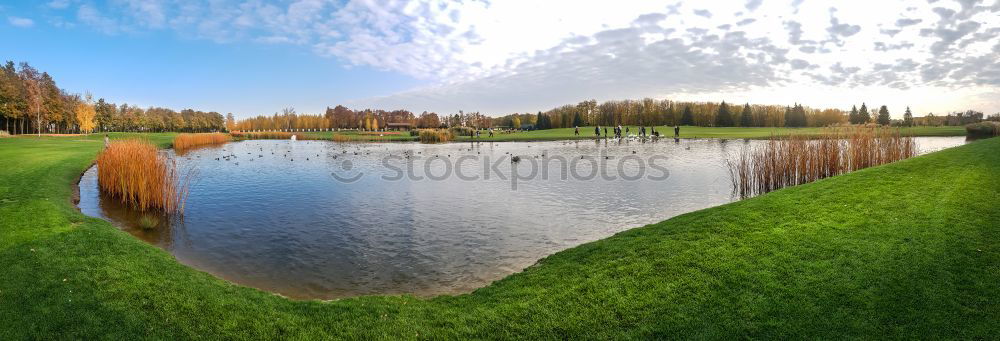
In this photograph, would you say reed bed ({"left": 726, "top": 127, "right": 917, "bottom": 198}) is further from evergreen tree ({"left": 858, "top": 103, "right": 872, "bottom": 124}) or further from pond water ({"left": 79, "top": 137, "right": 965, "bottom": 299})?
evergreen tree ({"left": 858, "top": 103, "right": 872, "bottom": 124})

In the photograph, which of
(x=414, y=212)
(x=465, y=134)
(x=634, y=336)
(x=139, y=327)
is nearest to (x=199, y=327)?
(x=139, y=327)

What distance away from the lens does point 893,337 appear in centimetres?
470

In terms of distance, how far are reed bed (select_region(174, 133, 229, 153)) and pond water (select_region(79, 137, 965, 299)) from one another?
26648 mm

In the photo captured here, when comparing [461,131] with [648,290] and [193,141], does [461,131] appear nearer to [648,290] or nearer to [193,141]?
[193,141]

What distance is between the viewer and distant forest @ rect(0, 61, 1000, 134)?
64.1 m

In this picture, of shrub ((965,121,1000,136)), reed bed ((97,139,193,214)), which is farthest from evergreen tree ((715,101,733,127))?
reed bed ((97,139,193,214))

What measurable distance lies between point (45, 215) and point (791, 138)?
68.1ft

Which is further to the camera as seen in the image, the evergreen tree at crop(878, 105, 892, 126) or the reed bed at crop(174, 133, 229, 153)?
the evergreen tree at crop(878, 105, 892, 126)

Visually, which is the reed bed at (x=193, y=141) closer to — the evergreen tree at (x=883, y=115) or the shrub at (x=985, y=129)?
the shrub at (x=985, y=129)

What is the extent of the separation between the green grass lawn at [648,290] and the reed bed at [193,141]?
146 feet

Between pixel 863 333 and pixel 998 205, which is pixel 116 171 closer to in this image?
pixel 863 333

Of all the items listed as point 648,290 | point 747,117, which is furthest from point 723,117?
point 648,290

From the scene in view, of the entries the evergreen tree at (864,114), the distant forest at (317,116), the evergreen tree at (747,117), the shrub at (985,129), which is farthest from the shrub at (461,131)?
the evergreen tree at (864,114)

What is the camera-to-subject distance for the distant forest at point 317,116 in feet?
210
